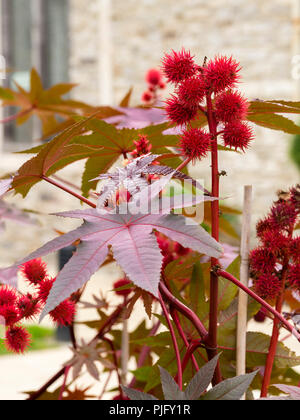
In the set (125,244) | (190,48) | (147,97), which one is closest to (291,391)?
(125,244)

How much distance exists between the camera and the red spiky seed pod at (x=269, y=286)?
447mm

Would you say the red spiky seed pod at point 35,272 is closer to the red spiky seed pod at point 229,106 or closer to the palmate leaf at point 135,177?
the palmate leaf at point 135,177

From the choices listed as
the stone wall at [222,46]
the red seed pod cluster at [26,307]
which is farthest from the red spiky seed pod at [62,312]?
the stone wall at [222,46]

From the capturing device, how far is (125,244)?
38 cm

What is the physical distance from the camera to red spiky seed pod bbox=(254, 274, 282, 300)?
447mm

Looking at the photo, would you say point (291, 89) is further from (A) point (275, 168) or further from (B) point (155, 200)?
(B) point (155, 200)

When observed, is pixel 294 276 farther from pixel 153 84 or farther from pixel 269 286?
pixel 153 84

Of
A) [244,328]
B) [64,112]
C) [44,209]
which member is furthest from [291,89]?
[244,328]

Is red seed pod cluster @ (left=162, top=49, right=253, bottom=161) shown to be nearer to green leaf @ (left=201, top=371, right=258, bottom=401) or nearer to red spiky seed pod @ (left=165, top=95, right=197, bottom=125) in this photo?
red spiky seed pod @ (left=165, top=95, right=197, bottom=125)

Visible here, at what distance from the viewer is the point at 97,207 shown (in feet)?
1.36

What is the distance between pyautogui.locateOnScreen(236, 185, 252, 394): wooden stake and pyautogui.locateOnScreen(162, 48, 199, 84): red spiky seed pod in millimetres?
123

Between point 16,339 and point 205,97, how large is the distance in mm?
256

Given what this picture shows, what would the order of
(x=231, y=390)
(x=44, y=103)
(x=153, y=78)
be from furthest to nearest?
(x=44, y=103) < (x=153, y=78) < (x=231, y=390)

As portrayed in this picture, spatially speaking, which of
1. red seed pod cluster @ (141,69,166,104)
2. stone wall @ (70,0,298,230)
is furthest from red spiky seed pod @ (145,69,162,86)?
stone wall @ (70,0,298,230)
